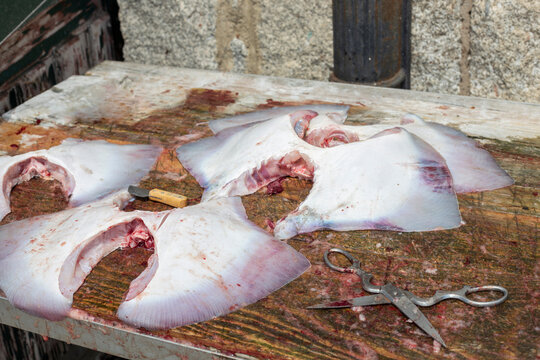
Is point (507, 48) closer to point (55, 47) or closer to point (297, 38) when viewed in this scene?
point (297, 38)

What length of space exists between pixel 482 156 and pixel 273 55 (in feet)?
3.85

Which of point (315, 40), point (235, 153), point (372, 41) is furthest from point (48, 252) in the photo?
point (315, 40)

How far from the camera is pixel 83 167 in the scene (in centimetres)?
176

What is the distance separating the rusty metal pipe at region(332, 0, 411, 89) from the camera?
2.12 m

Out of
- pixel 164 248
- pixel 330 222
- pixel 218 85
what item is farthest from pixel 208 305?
pixel 218 85

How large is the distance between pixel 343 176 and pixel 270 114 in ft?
1.68

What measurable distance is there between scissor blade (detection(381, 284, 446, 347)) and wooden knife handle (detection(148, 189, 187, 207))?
1.94ft

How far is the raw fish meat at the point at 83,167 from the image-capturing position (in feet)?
5.58

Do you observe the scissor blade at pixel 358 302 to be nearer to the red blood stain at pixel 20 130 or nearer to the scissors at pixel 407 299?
the scissors at pixel 407 299

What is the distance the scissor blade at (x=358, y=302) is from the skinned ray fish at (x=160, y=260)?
122 mm

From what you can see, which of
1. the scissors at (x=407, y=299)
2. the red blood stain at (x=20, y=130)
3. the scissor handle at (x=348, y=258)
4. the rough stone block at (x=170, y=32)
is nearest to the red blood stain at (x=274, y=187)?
the scissor handle at (x=348, y=258)

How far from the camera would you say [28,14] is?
2.35 m

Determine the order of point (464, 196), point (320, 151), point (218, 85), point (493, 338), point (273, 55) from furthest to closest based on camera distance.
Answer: point (273, 55) < point (218, 85) < point (320, 151) < point (464, 196) < point (493, 338)

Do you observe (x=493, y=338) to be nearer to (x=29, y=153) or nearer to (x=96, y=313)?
(x=96, y=313)
